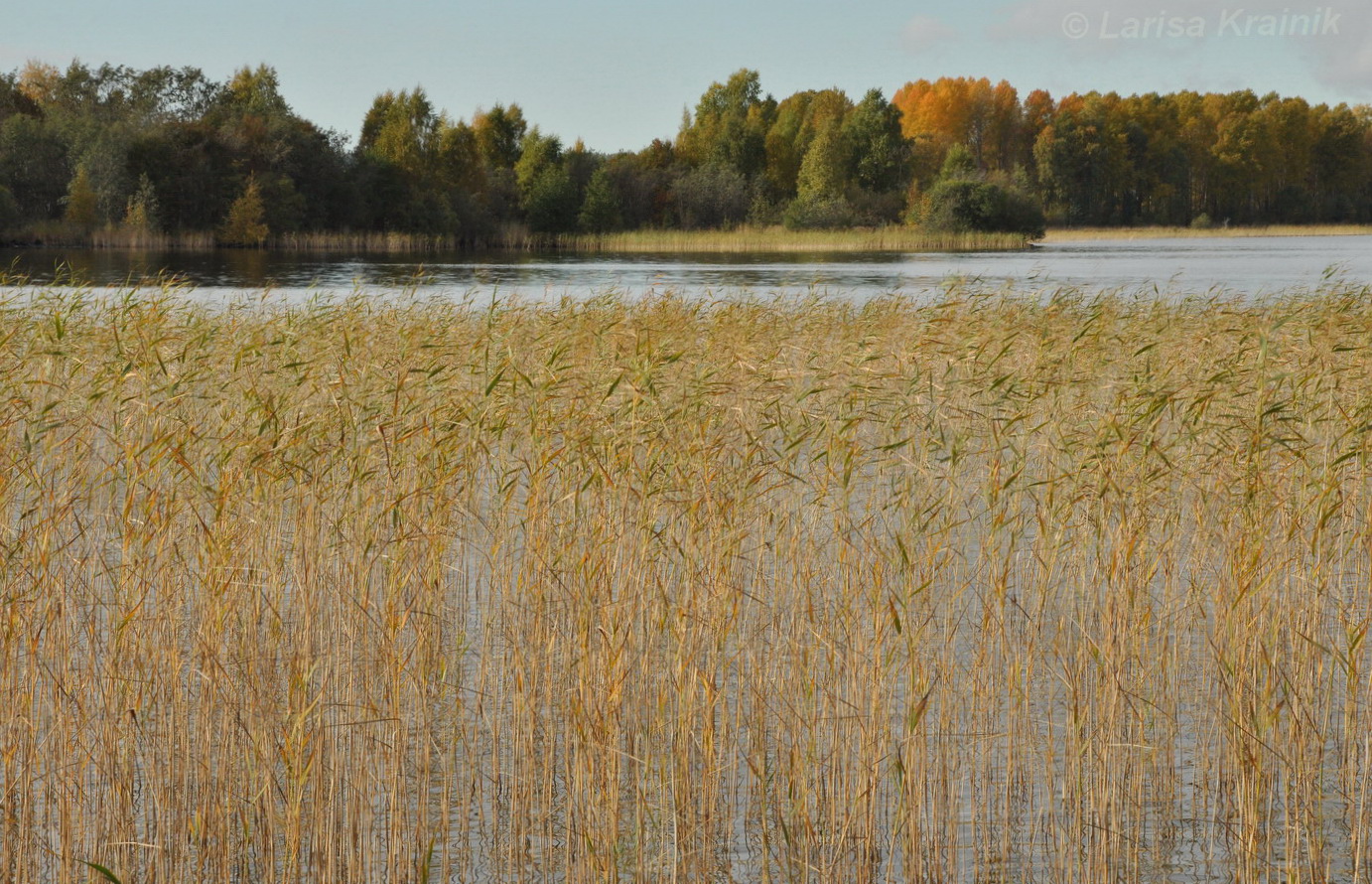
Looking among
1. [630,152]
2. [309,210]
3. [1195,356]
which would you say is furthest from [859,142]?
[1195,356]

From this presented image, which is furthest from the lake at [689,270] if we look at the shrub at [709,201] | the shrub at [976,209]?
the shrub at [709,201]

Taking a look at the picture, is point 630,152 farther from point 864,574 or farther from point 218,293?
point 864,574

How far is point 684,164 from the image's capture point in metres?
82.3

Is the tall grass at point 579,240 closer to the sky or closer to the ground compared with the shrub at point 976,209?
closer to the ground

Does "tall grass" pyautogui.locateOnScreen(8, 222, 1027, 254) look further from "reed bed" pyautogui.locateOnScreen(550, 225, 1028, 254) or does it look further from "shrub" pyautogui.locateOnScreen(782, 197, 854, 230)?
"shrub" pyautogui.locateOnScreen(782, 197, 854, 230)

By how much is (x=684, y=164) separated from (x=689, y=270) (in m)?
42.5

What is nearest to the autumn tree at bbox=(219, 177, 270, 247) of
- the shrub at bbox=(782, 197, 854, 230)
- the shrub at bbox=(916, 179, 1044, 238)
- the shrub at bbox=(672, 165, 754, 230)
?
the shrub at bbox=(672, 165, 754, 230)

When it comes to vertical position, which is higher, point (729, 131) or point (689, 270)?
point (729, 131)

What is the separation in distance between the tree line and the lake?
5485 mm

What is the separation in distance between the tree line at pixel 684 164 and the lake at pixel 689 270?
548 centimetres

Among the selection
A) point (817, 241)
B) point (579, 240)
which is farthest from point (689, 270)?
point (579, 240)

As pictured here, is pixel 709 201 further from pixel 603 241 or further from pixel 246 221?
pixel 246 221

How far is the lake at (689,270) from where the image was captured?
30141mm

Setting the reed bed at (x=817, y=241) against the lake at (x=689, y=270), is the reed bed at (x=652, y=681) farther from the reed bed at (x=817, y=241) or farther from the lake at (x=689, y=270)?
the reed bed at (x=817, y=241)
